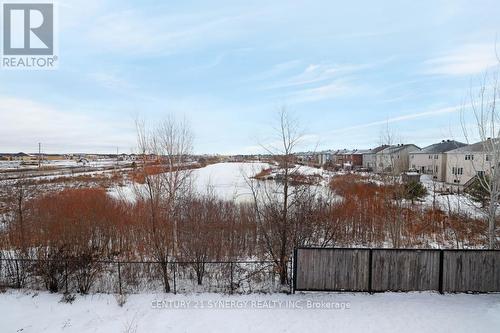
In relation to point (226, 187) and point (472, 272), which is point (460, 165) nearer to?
point (226, 187)

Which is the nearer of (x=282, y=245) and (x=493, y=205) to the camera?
(x=493, y=205)

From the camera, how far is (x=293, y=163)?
441 inches

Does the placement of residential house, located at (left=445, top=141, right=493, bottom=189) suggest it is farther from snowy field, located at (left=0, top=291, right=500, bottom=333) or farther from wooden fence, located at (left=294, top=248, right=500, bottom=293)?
snowy field, located at (left=0, top=291, right=500, bottom=333)

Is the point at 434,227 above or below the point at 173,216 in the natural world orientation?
below

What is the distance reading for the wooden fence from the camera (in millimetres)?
8898

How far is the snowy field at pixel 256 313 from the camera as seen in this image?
734 cm

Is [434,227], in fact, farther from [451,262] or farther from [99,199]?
[99,199]

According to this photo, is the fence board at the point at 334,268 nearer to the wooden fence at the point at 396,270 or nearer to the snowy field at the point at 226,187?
the wooden fence at the point at 396,270

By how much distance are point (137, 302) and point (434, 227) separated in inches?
680

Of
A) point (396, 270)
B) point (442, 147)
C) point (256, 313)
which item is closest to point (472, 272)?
point (396, 270)

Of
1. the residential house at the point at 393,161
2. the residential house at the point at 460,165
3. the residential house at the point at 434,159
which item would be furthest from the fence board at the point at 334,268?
the residential house at the point at 434,159

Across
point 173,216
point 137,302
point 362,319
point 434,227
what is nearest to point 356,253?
point 362,319

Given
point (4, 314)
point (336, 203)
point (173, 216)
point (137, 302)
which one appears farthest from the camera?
point (336, 203)

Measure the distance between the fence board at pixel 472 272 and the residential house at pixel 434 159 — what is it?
39174mm
